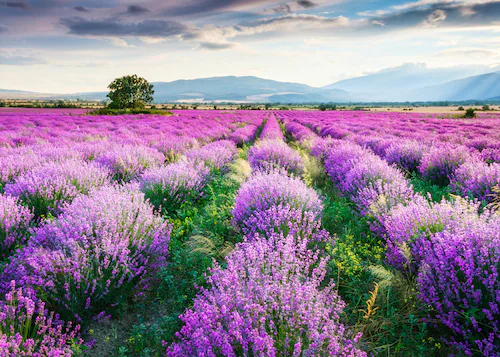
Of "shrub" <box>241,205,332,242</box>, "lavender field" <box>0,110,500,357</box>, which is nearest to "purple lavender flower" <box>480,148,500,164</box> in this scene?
"lavender field" <box>0,110,500,357</box>

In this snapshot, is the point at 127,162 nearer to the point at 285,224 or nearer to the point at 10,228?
the point at 10,228

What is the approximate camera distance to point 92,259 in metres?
2.73

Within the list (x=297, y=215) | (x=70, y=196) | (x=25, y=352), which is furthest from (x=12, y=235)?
(x=297, y=215)

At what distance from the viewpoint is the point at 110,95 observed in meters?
57.0

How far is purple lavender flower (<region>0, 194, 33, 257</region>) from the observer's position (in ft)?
11.2

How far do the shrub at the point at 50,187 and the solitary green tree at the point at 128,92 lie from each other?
55395 millimetres

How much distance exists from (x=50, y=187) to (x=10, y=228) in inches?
39.4

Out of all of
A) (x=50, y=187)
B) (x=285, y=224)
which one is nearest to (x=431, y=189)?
(x=285, y=224)

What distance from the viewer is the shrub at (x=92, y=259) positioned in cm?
249

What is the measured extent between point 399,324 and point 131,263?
246 centimetres

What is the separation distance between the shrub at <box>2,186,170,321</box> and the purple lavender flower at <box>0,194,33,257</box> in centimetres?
65

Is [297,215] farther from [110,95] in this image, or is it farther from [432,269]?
[110,95]

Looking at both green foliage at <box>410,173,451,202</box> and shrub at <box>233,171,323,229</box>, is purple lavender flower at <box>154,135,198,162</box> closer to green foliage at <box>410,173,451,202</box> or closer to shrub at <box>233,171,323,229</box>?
shrub at <box>233,171,323,229</box>

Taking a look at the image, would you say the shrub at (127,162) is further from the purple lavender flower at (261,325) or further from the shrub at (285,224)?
the purple lavender flower at (261,325)
